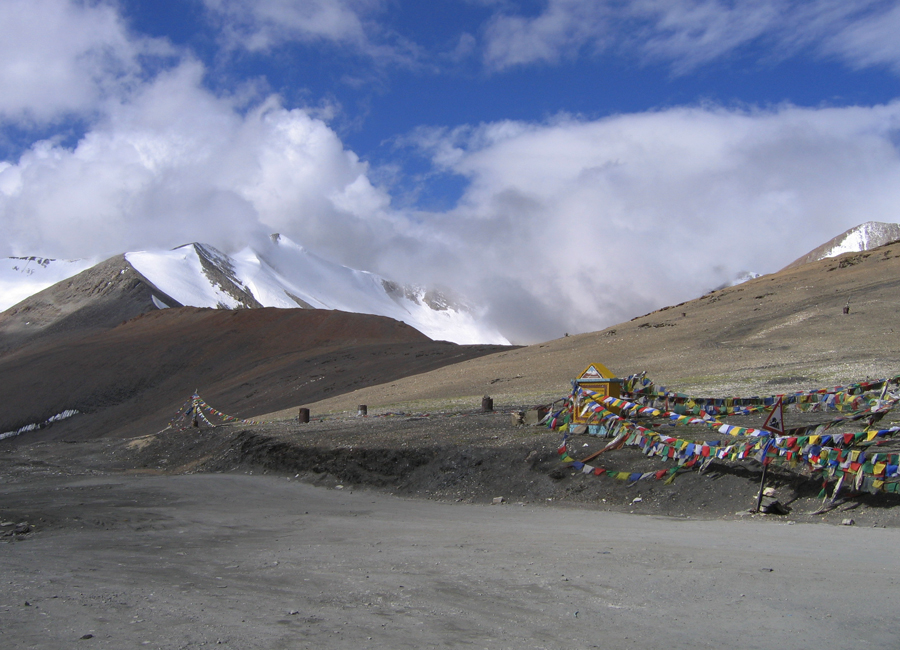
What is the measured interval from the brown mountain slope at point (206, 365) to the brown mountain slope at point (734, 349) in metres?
7.70

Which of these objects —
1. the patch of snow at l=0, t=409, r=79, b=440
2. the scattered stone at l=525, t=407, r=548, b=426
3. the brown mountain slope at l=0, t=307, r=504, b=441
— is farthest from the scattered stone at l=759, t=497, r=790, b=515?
the patch of snow at l=0, t=409, r=79, b=440

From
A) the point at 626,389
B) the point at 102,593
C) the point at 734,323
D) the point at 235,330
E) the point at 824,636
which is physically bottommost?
the point at 824,636

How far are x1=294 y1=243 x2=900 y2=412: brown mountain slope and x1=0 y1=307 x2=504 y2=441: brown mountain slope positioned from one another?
7.70m

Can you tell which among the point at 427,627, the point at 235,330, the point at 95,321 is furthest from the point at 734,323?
the point at 95,321

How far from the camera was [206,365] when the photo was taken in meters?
63.4

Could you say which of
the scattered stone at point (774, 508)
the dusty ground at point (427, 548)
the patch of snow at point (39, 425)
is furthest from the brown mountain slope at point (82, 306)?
the scattered stone at point (774, 508)

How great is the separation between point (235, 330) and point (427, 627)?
233 feet

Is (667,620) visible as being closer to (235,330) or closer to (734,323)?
(734,323)

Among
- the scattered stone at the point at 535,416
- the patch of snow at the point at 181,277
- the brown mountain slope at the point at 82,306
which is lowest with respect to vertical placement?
the scattered stone at the point at 535,416

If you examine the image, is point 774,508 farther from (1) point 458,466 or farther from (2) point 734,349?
(2) point 734,349

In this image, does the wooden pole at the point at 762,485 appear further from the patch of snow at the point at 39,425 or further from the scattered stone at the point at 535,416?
the patch of snow at the point at 39,425

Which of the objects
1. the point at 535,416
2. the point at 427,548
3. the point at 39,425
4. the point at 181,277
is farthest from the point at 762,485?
the point at 181,277

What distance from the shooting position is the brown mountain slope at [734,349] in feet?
78.9

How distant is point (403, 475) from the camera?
14.2 meters
